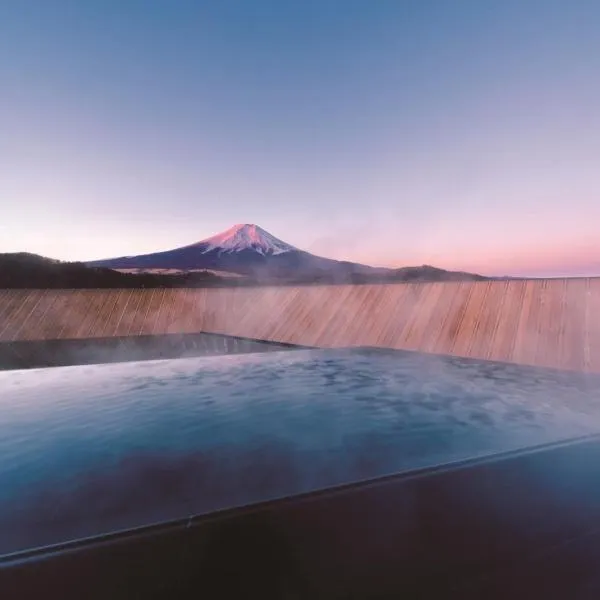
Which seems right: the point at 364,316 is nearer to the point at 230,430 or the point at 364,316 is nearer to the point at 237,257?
the point at 230,430

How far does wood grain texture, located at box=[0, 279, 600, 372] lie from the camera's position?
6.90 meters

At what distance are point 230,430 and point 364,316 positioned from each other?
6.85 metres

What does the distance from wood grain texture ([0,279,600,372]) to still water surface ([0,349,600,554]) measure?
89cm

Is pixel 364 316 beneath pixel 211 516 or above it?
above

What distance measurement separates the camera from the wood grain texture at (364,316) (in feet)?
22.6

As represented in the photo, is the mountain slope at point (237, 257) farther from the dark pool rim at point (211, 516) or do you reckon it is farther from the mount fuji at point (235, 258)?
the dark pool rim at point (211, 516)

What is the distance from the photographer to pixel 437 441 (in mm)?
3342

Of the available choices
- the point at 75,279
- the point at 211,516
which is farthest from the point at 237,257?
the point at 211,516

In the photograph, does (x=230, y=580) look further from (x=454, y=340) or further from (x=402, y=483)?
(x=454, y=340)

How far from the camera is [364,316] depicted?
1023 centimetres

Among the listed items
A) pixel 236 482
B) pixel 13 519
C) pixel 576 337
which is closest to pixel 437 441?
pixel 236 482

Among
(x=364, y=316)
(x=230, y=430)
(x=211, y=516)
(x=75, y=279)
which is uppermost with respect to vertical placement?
(x=75, y=279)

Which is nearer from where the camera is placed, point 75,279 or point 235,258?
point 75,279

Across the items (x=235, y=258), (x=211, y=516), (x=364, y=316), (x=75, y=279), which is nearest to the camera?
(x=211, y=516)
